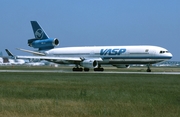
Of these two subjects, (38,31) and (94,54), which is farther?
(38,31)

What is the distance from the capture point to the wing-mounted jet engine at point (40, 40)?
73750 millimetres

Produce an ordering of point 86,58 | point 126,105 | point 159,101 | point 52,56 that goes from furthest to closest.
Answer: point 52,56
point 86,58
point 159,101
point 126,105

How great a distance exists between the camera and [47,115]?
15.0 m

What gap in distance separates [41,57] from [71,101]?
49645 mm

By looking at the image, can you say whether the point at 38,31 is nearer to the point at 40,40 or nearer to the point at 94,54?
the point at 40,40

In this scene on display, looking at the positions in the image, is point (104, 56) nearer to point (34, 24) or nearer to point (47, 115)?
point (34, 24)

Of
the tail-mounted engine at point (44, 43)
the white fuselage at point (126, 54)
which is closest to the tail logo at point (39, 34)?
the tail-mounted engine at point (44, 43)

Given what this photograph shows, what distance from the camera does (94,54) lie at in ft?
220

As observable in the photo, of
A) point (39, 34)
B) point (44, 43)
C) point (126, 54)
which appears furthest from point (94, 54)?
point (39, 34)

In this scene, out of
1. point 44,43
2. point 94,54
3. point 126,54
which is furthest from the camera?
point 44,43

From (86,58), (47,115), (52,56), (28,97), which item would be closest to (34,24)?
(52,56)

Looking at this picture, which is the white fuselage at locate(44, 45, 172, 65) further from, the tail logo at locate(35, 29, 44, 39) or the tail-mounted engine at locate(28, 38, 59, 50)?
the tail logo at locate(35, 29, 44, 39)

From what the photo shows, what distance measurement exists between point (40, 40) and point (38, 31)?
6.67 ft

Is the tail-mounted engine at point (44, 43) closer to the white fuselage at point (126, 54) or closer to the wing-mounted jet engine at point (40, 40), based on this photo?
the wing-mounted jet engine at point (40, 40)
